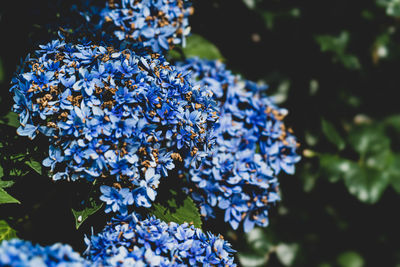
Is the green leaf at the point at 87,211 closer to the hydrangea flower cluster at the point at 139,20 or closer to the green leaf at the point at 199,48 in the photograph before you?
the hydrangea flower cluster at the point at 139,20

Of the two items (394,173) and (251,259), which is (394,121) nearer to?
(394,173)

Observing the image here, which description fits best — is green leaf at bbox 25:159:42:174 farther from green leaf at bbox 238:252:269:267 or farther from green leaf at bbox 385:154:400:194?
green leaf at bbox 385:154:400:194

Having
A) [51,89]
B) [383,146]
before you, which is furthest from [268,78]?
[51,89]

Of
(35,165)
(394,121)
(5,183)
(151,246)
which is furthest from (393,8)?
(5,183)

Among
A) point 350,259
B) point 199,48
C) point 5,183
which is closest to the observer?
point 5,183

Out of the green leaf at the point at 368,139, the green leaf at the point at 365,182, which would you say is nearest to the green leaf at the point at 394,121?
the green leaf at the point at 368,139

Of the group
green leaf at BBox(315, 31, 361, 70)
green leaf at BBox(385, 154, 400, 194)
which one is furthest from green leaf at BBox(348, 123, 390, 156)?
green leaf at BBox(315, 31, 361, 70)

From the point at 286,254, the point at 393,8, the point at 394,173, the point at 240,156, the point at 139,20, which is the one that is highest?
the point at 393,8

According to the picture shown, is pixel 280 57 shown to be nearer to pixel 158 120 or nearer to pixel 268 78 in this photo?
pixel 268 78
